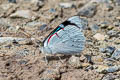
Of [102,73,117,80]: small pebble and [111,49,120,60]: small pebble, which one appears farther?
[111,49,120,60]: small pebble

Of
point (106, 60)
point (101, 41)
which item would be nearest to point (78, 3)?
point (101, 41)

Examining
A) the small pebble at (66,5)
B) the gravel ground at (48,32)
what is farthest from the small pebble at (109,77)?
the small pebble at (66,5)

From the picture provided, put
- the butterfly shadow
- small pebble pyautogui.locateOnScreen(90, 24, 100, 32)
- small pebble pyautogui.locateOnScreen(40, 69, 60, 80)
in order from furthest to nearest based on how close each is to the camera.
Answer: small pebble pyautogui.locateOnScreen(90, 24, 100, 32), the butterfly shadow, small pebble pyautogui.locateOnScreen(40, 69, 60, 80)

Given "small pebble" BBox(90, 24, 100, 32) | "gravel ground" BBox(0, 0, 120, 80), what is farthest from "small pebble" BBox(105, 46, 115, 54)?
"small pebble" BBox(90, 24, 100, 32)

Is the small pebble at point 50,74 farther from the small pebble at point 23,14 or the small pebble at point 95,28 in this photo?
the small pebble at point 23,14

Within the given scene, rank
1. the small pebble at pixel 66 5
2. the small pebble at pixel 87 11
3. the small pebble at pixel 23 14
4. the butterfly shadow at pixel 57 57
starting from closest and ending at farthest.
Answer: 1. the butterfly shadow at pixel 57 57
2. the small pebble at pixel 23 14
3. the small pebble at pixel 87 11
4. the small pebble at pixel 66 5

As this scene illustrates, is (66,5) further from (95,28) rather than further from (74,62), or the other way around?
(74,62)

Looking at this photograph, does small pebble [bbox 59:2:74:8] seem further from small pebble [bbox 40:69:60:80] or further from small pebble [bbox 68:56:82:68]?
small pebble [bbox 40:69:60:80]
